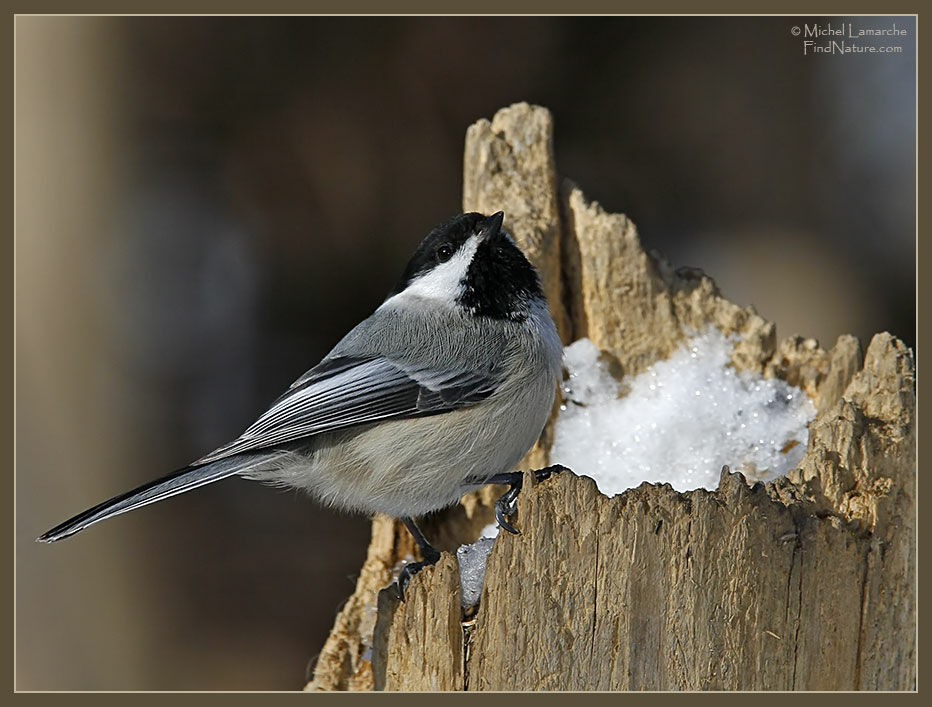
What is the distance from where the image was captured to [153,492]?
93.4 inches

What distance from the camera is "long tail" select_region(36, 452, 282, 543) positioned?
7.66 ft

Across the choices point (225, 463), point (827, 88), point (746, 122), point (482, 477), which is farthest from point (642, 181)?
point (225, 463)

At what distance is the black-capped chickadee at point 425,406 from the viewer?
2.55 m

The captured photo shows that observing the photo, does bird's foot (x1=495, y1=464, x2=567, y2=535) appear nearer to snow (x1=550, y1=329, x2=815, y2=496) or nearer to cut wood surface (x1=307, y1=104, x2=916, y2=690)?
cut wood surface (x1=307, y1=104, x2=916, y2=690)

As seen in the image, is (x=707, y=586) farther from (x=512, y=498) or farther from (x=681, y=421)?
(x=681, y=421)

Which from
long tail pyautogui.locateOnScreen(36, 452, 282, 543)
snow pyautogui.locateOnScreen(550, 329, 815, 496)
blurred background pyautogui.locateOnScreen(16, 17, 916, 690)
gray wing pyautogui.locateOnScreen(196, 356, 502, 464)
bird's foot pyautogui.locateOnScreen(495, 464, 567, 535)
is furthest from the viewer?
blurred background pyautogui.locateOnScreen(16, 17, 916, 690)

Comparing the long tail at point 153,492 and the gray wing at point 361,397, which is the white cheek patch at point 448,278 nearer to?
the gray wing at point 361,397

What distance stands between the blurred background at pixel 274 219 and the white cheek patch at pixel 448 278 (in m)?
2.05

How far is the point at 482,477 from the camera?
263 centimetres

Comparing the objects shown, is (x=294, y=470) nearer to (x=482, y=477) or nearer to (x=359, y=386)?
(x=359, y=386)

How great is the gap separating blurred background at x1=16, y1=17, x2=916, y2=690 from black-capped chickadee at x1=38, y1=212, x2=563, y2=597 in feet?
7.03

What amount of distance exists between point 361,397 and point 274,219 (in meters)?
2.61

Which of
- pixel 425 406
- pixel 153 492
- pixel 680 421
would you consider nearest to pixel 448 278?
pixel 425 406

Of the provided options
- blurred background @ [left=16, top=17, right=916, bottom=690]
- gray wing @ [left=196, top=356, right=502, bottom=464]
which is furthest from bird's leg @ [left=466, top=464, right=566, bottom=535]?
blurred background @ [left=16, top=17, right=916, bottom=690]
